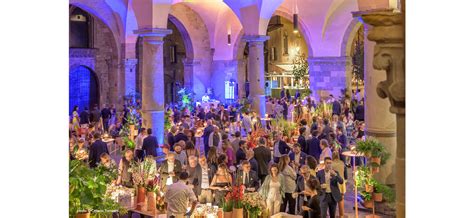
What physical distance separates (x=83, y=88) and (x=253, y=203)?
63.4 ft

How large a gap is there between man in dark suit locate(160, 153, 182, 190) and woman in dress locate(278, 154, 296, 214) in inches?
63.9

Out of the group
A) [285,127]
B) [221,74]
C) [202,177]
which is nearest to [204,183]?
[202,177]

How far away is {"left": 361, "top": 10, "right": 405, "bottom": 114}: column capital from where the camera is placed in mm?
3381

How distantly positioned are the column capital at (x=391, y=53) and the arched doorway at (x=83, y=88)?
22.0m

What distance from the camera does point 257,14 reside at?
17672mm

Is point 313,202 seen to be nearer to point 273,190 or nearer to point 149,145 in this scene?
point 273,190

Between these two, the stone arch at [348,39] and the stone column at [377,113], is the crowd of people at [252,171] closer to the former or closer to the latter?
the stone column at [377,113]

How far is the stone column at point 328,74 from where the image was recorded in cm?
2258

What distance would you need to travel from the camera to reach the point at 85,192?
189 inches

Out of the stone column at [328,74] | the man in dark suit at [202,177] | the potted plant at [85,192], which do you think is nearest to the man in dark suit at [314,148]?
the man in dark suit at [202,177]
